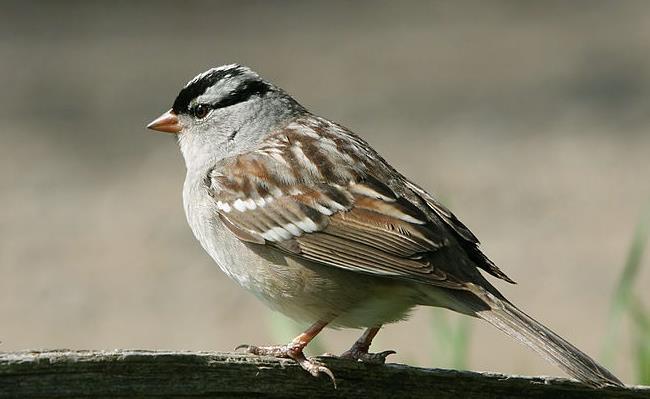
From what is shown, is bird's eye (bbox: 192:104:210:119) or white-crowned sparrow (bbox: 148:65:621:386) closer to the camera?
white-crowned sparrow (bbox: 148:65:621:386)

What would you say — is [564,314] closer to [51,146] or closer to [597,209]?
[597,209]

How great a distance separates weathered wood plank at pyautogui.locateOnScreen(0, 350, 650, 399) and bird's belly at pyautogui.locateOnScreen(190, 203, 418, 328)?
1.85ft

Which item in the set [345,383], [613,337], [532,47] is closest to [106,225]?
[532,47]

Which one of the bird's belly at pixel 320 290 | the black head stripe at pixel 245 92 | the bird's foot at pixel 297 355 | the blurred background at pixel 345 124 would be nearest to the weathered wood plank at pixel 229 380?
the bird's foot at pixel 297 355

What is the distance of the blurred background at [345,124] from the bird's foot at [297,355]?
53.8 inches

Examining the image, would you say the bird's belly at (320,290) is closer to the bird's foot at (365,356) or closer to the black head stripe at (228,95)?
the bird's foot at (365,356)

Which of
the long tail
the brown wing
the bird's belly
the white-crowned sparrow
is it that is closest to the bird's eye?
the white-crowned sparrow

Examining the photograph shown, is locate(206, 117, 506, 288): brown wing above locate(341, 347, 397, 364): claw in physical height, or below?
above

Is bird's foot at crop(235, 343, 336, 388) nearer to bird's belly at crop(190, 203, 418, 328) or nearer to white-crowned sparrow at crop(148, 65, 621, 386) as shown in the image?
white-crowned sparrow at crop(148, 65, 621, 386)

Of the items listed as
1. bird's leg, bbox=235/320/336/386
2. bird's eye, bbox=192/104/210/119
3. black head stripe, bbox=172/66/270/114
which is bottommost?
bird's leg, bbox=235/320/336/386

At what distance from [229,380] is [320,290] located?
2.79 ft

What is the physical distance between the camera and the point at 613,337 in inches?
114

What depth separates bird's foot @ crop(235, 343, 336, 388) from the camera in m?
2.10

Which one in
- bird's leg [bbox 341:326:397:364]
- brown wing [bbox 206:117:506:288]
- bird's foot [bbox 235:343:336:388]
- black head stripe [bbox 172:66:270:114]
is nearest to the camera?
bird's foot [bbox 235:343:336:388]
